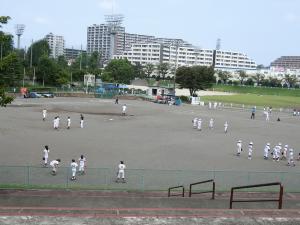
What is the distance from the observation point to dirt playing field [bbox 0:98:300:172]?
2273cm

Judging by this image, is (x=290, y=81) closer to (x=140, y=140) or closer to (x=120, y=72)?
(x=120, y=72)

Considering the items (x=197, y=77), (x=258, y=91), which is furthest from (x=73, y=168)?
(x=258, y=91)

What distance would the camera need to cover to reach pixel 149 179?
17.8 m

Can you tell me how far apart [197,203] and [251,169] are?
402 inches

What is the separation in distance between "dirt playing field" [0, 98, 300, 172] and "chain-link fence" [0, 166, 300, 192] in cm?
303

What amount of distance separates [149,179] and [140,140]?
37.8 feet

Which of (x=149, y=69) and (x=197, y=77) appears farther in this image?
(x=149, y=69)

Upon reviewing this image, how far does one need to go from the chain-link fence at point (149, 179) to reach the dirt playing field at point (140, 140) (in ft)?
9.95

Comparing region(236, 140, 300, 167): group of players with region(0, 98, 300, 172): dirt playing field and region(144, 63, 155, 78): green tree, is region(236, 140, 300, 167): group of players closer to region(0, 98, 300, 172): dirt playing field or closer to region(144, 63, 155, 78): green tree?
region(0, 98, 300, 172): dirt playing field

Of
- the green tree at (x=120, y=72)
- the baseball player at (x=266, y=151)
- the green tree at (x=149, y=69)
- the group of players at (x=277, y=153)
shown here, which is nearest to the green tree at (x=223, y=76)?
the green tree at (x=149, y=69)

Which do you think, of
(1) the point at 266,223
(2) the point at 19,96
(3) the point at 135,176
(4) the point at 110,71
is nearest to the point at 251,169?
(3) the point at 135,176

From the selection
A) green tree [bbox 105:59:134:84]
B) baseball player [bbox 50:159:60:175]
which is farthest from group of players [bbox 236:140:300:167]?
green tree [bbox 105:59:134:84]

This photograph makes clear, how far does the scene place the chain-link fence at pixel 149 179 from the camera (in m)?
17.1

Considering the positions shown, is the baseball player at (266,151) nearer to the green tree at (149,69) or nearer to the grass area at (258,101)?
the grass area at (258,101)
